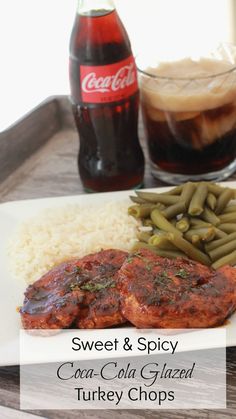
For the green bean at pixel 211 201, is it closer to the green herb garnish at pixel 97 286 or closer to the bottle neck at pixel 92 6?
the green herb garnish at pixel 97 286

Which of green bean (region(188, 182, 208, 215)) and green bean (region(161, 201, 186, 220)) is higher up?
green bean (region(188, 182, 208, 215))

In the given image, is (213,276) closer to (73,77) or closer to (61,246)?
(61,246)

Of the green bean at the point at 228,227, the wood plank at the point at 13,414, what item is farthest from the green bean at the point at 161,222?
the wood plank at the point at 13,414

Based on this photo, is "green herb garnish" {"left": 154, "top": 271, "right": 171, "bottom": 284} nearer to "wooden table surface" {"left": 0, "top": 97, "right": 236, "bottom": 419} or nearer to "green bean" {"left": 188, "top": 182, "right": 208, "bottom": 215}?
"wooden table surface" {"left": 0, "top": 97, "right": 236, "bottom": 419}

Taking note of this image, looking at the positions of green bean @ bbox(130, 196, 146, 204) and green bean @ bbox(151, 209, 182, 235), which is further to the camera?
green bean @ bbox(130, 196, 146, 204)

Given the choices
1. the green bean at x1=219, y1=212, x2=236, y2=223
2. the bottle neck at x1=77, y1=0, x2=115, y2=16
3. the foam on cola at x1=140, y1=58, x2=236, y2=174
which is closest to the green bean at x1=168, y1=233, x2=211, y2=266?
the green bean at x1=219, y1=212, x2=236, y2=223

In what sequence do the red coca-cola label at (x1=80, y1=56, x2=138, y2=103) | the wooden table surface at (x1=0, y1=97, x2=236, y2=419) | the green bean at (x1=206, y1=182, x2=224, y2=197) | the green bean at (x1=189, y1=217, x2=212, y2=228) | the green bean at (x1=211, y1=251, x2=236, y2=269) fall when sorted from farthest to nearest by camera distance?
the red coca-cola label at (x1=80, y1=56, x2=138, y2=103)
the green bean at (x1=206, y1=182, x2=224, y2=197)
the green bean at (x1=189, y1=217, x2=212, y2=228)
the green bean at (x1=211, y1=251, x2=236, y2=269)
the wooden table surface at (x1=0, y1=97, x2=236, y2=419)

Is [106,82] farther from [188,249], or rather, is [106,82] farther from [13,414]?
[13,414]

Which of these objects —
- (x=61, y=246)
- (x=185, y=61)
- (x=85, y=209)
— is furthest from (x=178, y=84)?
(x=61, y=246)
